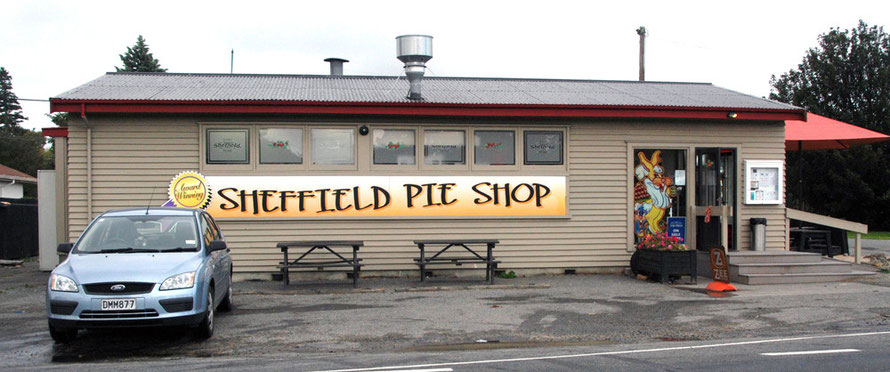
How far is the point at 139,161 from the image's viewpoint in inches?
549

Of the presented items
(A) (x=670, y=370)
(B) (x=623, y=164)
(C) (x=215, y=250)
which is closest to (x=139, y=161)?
(C) (x=215, y=250)

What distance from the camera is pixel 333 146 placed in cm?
1434

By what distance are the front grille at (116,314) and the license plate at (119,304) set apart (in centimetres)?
4

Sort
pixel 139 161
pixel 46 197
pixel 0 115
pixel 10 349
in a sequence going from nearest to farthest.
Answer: pixel 10 349
pixel 139 161
pixel 46 197
pixel 0 115

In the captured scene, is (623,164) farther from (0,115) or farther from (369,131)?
(0,115)

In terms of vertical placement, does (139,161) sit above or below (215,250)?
above

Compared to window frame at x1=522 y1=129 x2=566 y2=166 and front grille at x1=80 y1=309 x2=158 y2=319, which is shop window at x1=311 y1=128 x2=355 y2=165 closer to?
window frame at x1=522 y1=129 x2=566 y2=166

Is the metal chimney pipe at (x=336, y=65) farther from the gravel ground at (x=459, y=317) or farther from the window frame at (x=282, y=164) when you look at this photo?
the gravel ground at (x=459, y=317)

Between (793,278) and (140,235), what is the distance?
11.0 meters

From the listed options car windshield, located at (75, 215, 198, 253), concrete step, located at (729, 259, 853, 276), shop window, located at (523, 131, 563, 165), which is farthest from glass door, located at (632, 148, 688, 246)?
car windshield, located at (75, 215, 198, 253)

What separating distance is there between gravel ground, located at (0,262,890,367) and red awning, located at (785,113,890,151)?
12.9 feet

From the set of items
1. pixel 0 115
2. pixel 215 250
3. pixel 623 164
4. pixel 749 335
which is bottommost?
pixel 749 335

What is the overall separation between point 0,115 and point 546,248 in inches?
2749

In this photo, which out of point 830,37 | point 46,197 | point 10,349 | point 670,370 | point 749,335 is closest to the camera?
Answer: point 670,370
